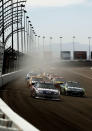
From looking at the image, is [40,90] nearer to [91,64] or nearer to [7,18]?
[7,18]

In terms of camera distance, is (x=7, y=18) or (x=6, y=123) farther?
A: (x=7, y=18)

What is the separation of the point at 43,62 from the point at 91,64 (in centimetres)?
1839

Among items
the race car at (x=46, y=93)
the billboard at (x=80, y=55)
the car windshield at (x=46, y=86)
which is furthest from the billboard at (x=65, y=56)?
the race car at (x=46, y=93)

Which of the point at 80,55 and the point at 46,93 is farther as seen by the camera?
the point at 80,55

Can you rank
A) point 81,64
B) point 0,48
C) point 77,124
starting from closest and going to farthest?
point 77,124 < point 0,48 < point 81,64

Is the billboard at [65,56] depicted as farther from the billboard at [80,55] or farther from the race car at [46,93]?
the race car at [46,93]

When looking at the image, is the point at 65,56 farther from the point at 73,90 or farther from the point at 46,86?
the point at 46,86

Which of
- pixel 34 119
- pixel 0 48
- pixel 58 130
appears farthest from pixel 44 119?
pixel 0 48

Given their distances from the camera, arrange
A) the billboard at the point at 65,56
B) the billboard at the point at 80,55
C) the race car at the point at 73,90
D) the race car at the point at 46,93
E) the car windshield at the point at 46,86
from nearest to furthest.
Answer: the race car at the point at 46,93 < the car windshield at the point at 46,86 < the race car at the point at 73,90 < the billboard at the point at 80,55 < the billboard at the point at 65,56

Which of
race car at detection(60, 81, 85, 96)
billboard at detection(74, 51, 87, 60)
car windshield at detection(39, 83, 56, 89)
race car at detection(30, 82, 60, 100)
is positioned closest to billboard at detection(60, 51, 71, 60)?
billboard at detection(74, 51, 87, 60)

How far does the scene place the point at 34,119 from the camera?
49.1 ft

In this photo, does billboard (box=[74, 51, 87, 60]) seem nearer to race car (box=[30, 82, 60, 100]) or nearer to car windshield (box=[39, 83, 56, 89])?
car windshield (box=[39, 83, 56, 89])

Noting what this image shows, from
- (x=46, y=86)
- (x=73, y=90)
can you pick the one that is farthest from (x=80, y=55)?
(x=46, y=86)

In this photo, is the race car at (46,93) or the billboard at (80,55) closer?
the race car at (46,93)
